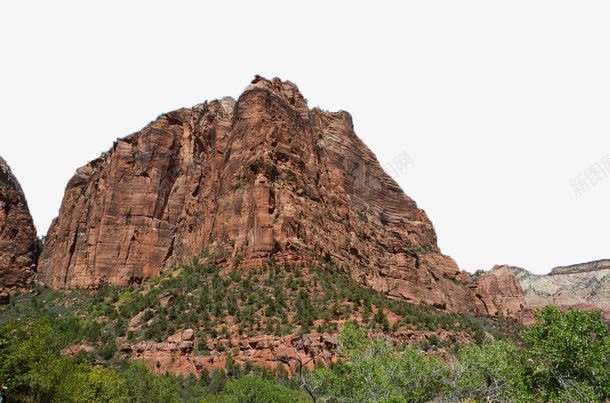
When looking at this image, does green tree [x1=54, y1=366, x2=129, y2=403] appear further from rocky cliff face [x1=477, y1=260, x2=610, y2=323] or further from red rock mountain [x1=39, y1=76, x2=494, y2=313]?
rocky cliff face [x1=477, y1=260, x2=610, y2=323]

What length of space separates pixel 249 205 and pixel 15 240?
45.1m

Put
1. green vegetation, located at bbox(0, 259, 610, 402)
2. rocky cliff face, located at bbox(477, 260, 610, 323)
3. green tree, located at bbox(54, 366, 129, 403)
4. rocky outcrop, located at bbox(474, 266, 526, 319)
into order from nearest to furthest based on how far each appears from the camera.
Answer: green vegetation, located at bbox(0, 259, 610, 402) → green tree, located at bbox(54, 366, 129, 403) → rocky outcrop, located at bbox(474, 266, 526, 319) → rocky cliff face, located at bbox(477, 260, 610, 323)

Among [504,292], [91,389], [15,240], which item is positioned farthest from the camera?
[504,292]

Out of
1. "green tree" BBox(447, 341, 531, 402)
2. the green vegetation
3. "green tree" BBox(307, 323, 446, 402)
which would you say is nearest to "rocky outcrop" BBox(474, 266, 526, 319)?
the green vegetation

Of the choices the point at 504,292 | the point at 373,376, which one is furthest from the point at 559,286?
the point at 373,376

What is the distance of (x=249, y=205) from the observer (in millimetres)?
62938

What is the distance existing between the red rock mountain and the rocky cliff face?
23.2 metres

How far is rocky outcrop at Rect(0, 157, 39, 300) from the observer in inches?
3135

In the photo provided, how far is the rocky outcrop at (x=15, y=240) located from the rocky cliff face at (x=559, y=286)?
80190 millimetres

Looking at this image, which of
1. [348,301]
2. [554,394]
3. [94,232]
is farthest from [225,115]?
[554,394]

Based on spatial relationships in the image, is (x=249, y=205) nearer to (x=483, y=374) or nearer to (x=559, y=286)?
(x=483, y=374)

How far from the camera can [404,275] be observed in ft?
258

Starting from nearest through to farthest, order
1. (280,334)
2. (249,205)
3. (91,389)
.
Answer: (91,389) < (280,334) < (249,205)

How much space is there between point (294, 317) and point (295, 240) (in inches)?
510
